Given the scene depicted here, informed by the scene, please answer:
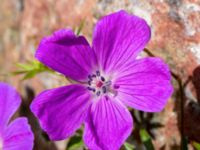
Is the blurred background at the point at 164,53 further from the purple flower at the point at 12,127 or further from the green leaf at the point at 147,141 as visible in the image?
the purple flower at the point at 12,127

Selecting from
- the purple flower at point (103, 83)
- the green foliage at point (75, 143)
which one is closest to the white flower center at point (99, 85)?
the purple flower at point (103, 83)

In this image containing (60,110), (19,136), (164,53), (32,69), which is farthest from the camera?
(32,69)

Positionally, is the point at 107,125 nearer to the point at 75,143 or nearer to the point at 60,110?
the point at 60,110

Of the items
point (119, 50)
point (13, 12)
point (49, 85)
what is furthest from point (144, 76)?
point (13, 12)

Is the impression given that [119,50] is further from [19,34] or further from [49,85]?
[19,34]

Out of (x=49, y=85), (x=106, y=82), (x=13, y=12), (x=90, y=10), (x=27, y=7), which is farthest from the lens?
(x=13, y=12)

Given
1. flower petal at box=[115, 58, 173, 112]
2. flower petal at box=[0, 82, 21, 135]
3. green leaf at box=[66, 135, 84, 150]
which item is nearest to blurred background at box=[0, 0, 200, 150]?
green leaf at box=[66, 135, 84, 150]

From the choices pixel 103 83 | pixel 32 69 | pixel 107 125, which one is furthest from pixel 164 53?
pixel 32 69
